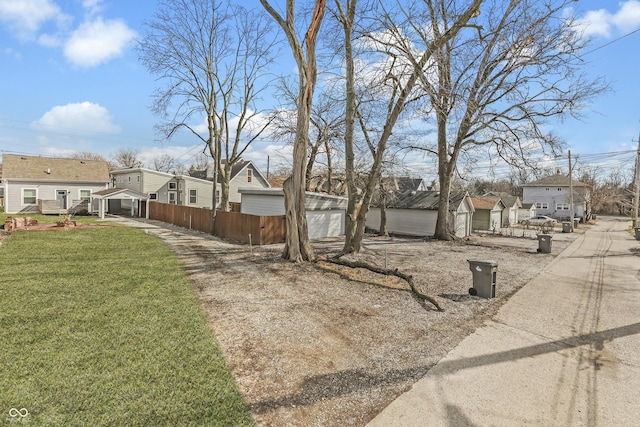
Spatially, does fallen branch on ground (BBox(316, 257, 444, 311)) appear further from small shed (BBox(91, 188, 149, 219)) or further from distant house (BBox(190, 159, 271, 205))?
distant house (BBox(190, 159, 271, 205))

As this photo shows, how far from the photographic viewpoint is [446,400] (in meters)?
3.27

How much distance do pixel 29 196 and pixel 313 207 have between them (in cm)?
2185

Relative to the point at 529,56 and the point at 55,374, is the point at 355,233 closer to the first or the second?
the point at 55,374

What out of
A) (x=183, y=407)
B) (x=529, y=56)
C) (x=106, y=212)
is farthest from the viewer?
(x=106, y=212)

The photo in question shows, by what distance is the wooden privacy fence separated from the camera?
1375 centimetres

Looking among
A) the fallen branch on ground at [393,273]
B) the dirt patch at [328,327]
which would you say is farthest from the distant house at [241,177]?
the fallen branch on ground at [393,273]

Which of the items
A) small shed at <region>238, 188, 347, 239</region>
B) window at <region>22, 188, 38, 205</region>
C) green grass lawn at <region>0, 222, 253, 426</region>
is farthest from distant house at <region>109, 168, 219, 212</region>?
green grass lawn at <region>0, 222, 253, 426</region>

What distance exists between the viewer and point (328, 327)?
5.08 m

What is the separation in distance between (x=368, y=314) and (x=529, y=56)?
13.6 meters

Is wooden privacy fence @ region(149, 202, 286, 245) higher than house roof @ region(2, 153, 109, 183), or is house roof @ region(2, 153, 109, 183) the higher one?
house roof @ region(2, 153, 109, 183)

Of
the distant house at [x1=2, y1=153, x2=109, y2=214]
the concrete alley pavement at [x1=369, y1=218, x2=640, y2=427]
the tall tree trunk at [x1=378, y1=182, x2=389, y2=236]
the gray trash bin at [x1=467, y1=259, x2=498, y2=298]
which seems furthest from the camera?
the distant house at [x1=2, y1=153, x2=109, y2=214]

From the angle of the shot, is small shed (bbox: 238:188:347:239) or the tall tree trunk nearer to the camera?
small shed (bbox: 238:188:347:239)

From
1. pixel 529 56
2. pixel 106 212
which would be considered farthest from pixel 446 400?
pixel 106 212

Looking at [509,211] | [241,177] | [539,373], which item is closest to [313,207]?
[539,373]
